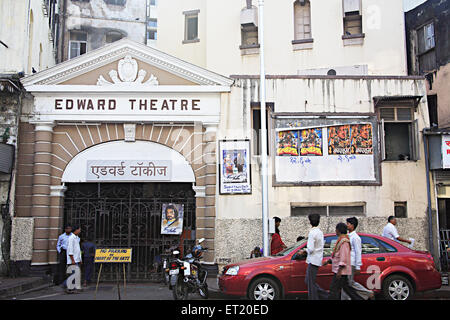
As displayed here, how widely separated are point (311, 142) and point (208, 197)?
3.76 metres

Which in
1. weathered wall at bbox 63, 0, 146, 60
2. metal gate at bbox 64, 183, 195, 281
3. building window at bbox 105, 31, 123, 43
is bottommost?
metal gate at bbox 64, 183, 195, 281

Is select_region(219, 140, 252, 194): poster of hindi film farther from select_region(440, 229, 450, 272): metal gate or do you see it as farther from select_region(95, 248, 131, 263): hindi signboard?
select_region(440, 229, 450, 272): metal gate

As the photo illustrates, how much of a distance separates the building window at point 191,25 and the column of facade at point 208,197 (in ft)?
33.6

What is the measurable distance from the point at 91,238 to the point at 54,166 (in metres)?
2.59

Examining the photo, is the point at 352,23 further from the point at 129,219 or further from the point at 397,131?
the point at 129,219

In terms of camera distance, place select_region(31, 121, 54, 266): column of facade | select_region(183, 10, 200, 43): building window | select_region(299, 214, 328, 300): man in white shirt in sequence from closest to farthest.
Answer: select_region(299, 214, 328, 300): man in white shirt
select_region(31, 121, 54, 266): column of facade
select_region(183, 10, 200, 43): building window

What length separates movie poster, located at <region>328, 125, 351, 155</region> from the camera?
14812 mm

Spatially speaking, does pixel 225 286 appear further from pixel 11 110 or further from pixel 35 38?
pixel 35 38

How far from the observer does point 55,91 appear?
1473 cm

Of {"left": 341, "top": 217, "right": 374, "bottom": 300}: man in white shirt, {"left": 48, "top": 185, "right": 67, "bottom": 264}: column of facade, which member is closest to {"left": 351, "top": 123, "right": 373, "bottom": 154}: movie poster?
{"left": 341, "top": 217, "right": 374, "bottom": 300}: man in white shirt

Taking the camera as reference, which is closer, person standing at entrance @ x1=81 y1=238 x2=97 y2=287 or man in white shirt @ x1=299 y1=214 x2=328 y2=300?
man in white shirt @ x1=299 y1=214 x2=328 y2=300

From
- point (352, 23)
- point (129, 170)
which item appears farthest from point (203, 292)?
point (352, 23)

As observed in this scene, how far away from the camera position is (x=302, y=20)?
20.8 metres

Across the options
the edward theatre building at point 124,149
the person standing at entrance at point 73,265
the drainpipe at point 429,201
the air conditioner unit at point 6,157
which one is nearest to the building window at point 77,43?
the edward theatre building at point 124,149
